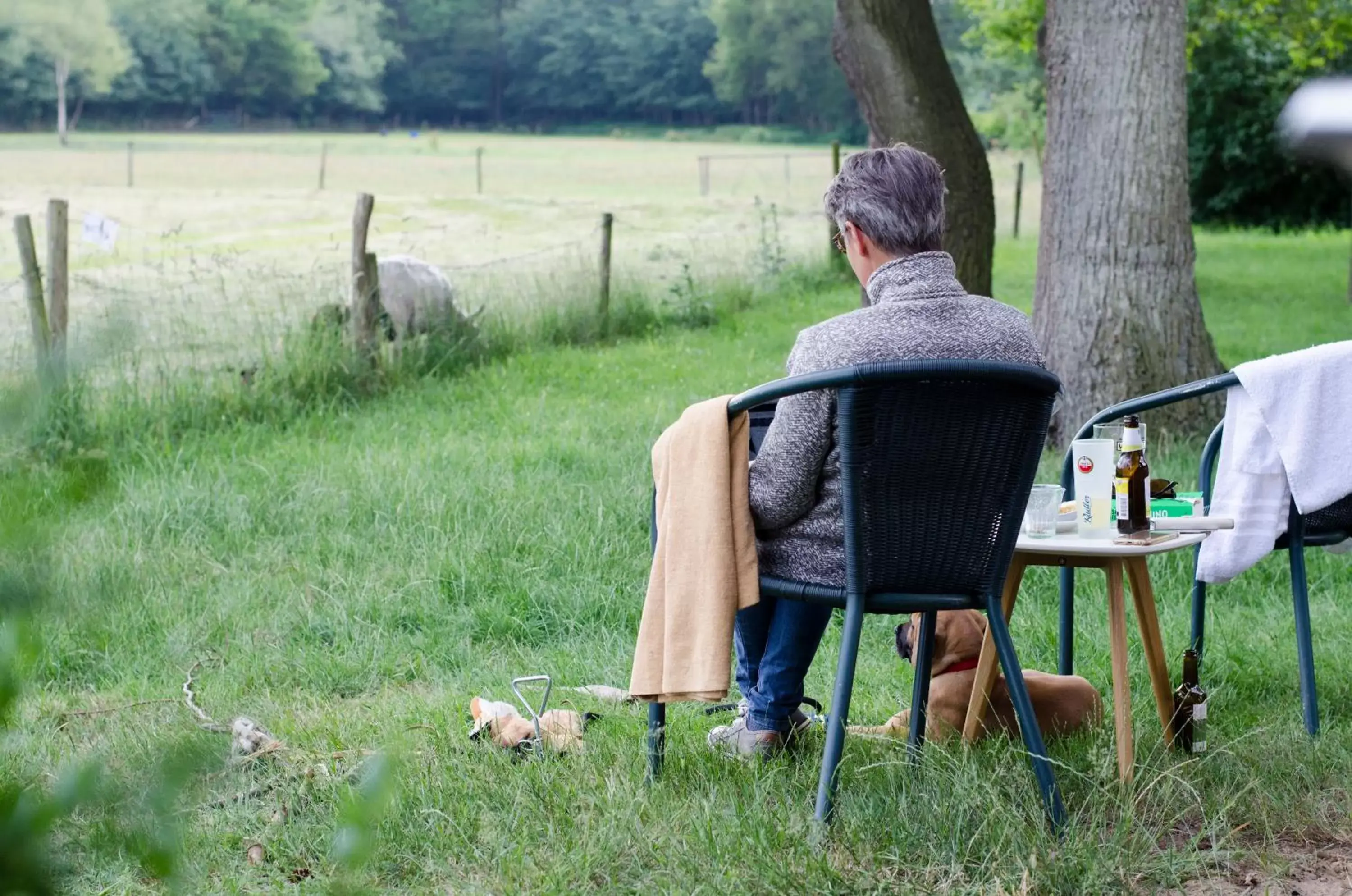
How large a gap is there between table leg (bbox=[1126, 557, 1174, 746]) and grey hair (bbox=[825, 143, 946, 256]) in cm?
93

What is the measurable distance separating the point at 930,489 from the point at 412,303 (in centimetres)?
763

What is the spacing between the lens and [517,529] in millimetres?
5969

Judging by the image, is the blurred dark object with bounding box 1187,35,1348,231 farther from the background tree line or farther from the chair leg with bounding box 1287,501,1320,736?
the chair leg with bounding box 1287,501,1320,736

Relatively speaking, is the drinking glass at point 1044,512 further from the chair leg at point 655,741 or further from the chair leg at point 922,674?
the chair leg at point 655,741

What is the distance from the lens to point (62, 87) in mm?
66062

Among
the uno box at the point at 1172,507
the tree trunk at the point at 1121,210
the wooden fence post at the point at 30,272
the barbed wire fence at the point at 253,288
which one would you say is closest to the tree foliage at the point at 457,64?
the barbed wire fence at the point at 253,288

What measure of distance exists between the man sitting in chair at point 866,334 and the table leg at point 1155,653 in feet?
2.16

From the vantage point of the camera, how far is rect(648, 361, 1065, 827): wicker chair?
280cm

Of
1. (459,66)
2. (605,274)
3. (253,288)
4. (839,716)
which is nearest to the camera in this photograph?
(839,716)

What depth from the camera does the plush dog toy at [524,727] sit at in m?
3.61

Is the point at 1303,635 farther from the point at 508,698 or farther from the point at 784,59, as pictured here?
the point at 784,59

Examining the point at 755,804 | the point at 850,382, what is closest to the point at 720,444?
the point at 850,382

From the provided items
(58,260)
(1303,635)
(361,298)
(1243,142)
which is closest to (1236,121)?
(1243,142)

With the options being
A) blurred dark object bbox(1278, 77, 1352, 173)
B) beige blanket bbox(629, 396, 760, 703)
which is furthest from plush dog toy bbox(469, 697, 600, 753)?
blurred dark object bbox(1278, 77, 1352, 173)
